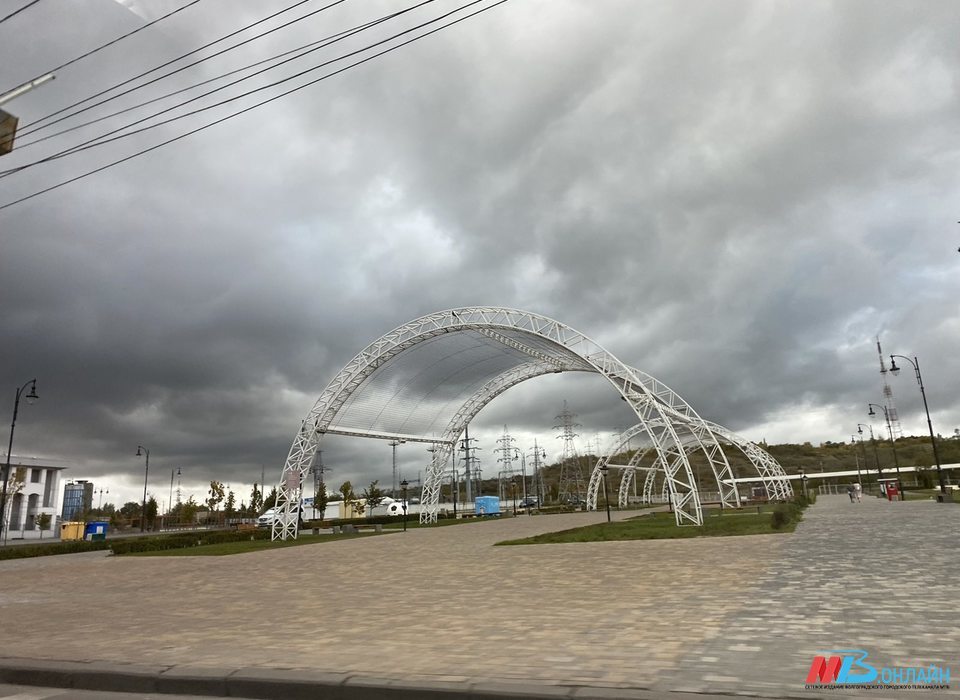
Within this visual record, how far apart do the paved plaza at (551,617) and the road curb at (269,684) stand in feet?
0.64

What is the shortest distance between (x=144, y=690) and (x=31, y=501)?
3911 inches

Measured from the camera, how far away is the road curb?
5043 mm

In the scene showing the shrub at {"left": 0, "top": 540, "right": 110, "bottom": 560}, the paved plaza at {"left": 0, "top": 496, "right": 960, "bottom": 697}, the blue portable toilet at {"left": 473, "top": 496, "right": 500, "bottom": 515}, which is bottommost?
the blue portable toilet at {"left": 473, "top": 496, "right": 500, "bottom": 515}

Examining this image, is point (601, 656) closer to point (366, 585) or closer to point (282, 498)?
point (366, 585)

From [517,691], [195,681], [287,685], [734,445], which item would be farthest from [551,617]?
[734,445]

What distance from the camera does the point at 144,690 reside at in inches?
250

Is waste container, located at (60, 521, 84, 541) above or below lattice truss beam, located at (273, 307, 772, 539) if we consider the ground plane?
below

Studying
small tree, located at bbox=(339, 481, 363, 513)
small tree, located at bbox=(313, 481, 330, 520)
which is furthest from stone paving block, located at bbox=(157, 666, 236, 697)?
small tree, located at bbox=(339, 481, 363, 513)

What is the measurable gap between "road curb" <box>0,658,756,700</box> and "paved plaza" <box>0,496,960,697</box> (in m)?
0.19

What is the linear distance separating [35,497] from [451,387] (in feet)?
241

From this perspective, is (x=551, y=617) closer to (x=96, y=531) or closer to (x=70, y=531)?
(x=96, y=531)

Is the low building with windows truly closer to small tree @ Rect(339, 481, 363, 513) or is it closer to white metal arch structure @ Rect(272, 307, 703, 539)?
small tree @ Rect(339, 481, 363, 513)

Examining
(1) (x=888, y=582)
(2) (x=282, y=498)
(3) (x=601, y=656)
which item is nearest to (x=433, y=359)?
(2) (x=282, y=498)

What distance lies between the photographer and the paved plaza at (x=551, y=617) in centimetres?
596
